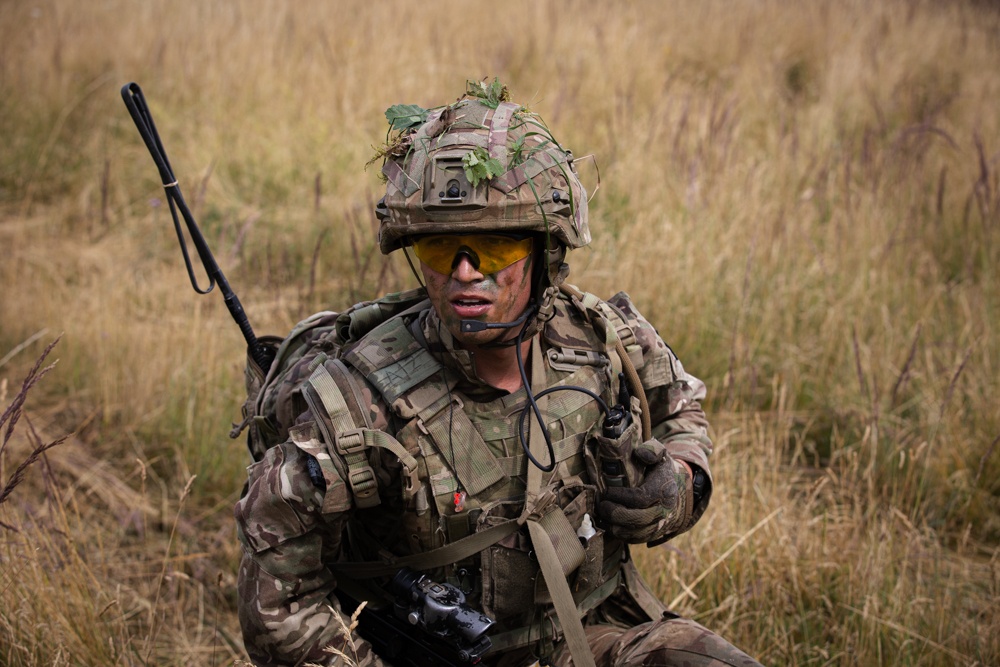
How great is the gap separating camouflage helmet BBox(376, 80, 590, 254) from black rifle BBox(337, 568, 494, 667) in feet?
3.08

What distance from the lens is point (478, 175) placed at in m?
2.27

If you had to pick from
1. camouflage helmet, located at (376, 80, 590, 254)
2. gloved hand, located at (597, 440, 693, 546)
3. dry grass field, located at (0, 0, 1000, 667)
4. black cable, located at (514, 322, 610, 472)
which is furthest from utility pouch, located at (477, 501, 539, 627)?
dry grass field, located at (0, 0, 1000, 667)

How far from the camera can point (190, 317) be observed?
5.14 meters

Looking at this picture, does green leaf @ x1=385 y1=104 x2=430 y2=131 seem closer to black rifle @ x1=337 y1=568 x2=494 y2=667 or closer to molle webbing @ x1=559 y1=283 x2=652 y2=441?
molle webbing @ x1=559 y1=283 x2=652 y2=441

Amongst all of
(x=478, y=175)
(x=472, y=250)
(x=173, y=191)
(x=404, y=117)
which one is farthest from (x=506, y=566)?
(x=173, y=191)

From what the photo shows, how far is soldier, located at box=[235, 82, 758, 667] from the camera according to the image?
2.31 m

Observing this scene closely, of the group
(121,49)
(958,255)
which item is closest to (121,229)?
(121,49)

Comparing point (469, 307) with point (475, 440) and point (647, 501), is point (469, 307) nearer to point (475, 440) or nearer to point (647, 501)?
point (475, 440)

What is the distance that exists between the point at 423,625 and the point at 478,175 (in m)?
1.16

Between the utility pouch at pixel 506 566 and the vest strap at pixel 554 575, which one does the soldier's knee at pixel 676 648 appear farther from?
the utility pouch at pixel 506 566

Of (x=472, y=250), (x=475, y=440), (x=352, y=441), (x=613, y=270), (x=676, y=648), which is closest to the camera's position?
(x=352, y=441)

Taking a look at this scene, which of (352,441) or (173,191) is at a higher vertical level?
(173,191)

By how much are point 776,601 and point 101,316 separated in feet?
12.1

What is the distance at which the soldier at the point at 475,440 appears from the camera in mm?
2314
